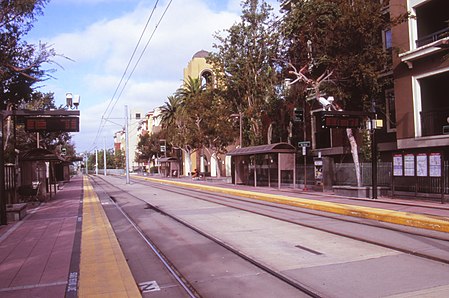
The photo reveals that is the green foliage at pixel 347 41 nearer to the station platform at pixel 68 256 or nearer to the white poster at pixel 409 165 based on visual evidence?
the white poster at pixel 409 165

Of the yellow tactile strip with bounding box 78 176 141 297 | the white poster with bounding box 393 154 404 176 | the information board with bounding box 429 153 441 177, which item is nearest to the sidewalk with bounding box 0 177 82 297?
the yellow tactile strip with bounding box 78 176 141 297

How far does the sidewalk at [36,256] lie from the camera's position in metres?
6.70

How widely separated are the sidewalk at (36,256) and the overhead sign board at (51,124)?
12.5 feet

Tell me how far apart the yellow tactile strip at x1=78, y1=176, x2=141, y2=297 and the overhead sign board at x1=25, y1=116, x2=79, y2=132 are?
702 centimetres

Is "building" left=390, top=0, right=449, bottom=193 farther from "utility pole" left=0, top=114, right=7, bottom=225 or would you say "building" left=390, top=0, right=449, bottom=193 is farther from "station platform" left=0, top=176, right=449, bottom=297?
"utility pole" left=0, top=114, right=7, bottom=225

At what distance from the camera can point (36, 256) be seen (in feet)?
29.7

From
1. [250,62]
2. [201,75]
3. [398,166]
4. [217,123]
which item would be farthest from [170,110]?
[398,166]

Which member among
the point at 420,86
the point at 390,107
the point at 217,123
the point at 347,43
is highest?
the point at 347,43

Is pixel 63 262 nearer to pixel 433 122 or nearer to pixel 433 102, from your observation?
pixel 433 122

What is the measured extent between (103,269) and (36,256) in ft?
7.47

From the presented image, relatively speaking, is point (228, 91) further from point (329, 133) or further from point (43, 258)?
point (43, 258)

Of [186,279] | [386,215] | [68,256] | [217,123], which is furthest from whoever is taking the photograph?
[217,123]

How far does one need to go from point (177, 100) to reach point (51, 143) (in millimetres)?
22012

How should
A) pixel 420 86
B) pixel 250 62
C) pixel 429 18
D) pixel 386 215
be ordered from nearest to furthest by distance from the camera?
pixel 386 215, pixel 420 86, pixel 429 18, pixel 250 62
